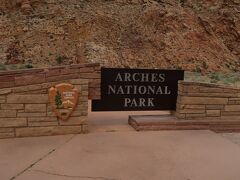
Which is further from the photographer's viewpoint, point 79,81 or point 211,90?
point 211,90

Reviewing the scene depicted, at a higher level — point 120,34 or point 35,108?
point 120,34

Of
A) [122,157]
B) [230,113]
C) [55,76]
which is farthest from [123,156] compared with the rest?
[230,113]

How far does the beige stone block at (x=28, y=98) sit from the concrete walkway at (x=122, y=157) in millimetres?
572

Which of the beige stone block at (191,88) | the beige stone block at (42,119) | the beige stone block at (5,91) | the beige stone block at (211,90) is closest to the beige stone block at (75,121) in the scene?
the beige stone block at (42,119)

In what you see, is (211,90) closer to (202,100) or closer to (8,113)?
(202,100)

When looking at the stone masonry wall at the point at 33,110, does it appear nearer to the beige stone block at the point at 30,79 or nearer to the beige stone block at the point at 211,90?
the beige stone block at the point at 30,79

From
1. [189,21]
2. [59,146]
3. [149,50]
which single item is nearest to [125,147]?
[59,146]

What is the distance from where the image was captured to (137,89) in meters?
6.44

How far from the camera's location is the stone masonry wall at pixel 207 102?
646 centimetres

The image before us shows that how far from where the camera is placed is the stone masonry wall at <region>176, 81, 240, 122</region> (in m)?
6.46

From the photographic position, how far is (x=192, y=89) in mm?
6449

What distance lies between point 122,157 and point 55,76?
1743 mm

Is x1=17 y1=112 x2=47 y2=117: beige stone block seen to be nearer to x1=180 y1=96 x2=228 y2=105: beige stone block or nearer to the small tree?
the small tree

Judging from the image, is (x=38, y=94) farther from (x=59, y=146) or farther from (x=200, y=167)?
(x=200, y=167)
